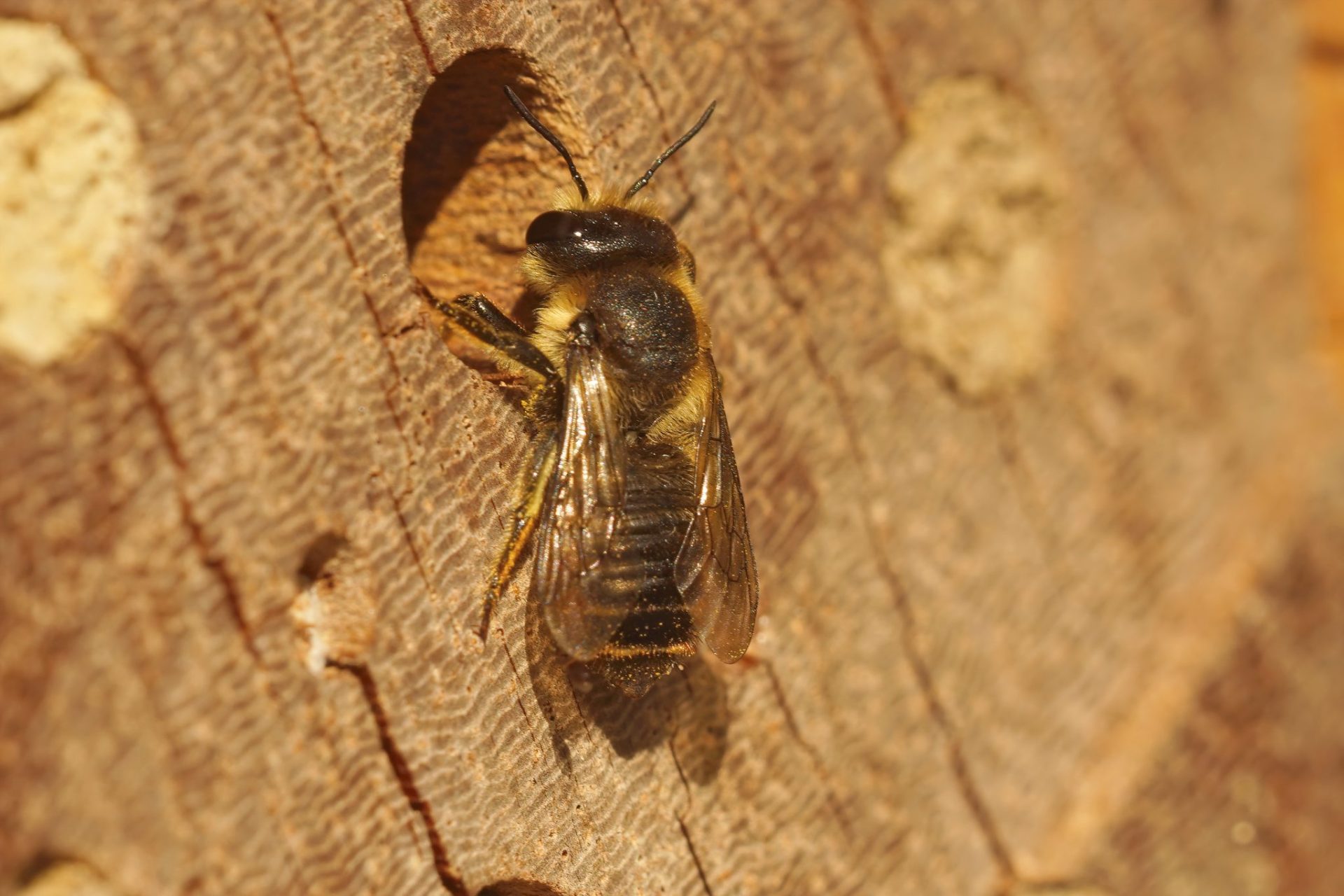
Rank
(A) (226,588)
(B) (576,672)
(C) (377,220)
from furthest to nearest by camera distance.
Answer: (B) (576,672) < (C) (377,220) < (A) (226,588)

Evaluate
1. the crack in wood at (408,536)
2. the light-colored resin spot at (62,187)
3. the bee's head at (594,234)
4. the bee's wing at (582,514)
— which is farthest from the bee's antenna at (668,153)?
the light-colored resin spot at (62,187)

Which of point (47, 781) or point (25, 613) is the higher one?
point (25, 613)

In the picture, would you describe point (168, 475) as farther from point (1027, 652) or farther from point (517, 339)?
point (1027, 652)

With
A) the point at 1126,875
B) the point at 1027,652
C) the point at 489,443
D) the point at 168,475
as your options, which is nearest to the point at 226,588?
the point at 168,475

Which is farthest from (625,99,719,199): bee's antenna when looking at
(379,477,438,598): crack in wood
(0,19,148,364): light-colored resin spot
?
(0,19,148,364): light-colored resin spot

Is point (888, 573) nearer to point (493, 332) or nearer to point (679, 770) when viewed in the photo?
point (679, 770)

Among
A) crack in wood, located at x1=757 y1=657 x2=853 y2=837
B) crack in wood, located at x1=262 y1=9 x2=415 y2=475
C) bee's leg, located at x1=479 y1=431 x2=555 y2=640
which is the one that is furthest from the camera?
crack in wood, located at x1=757 y1=657 x2=853 y2=837

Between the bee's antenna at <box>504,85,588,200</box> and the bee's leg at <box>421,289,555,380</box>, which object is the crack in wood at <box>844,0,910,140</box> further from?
the bee's leg at <box>421,289,555,380</box>

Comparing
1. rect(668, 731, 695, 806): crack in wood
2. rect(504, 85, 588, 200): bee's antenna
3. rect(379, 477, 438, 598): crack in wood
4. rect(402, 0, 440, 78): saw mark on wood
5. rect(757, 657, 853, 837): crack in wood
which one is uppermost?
rect(402, 0, 440, 78): saw mark on wood
